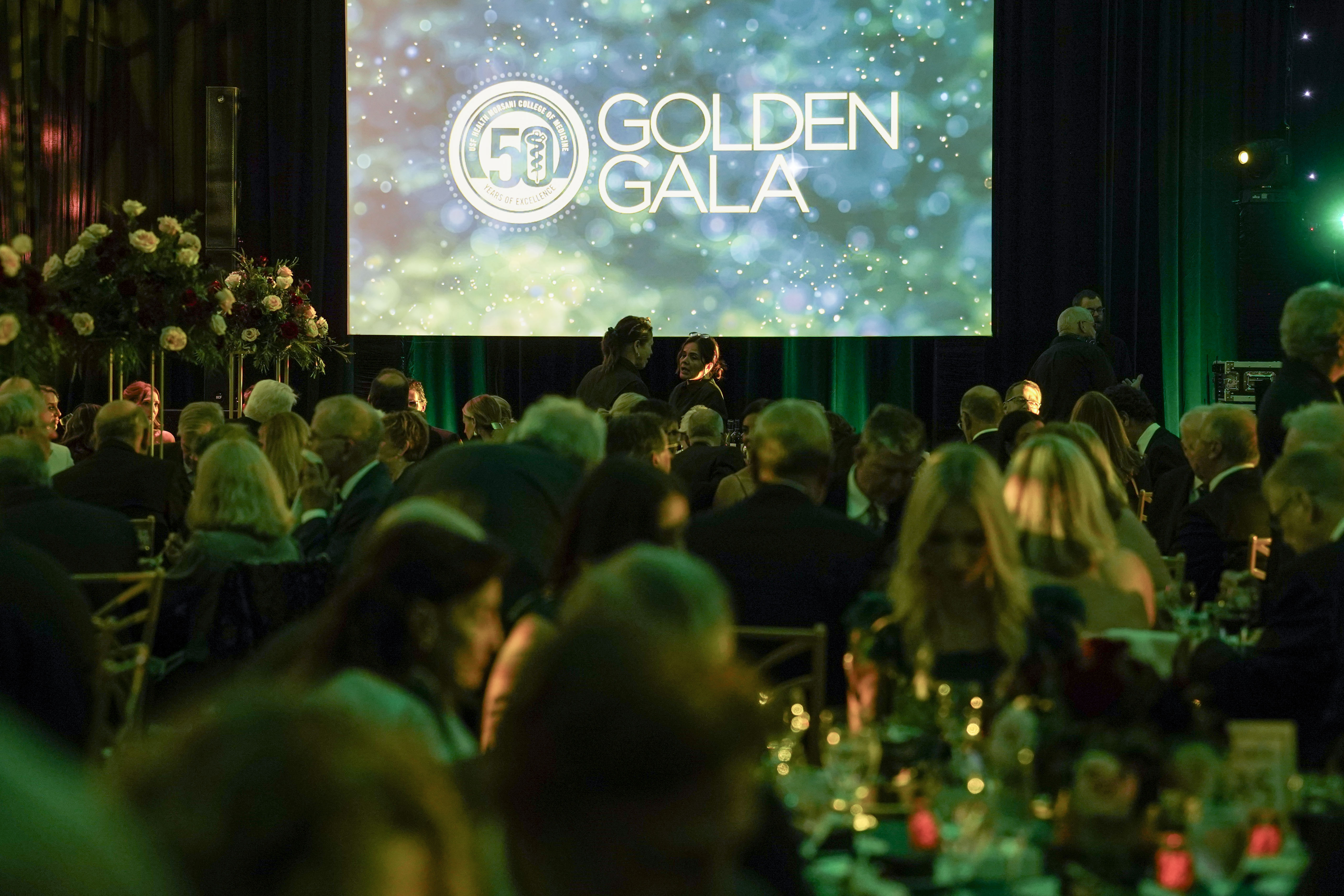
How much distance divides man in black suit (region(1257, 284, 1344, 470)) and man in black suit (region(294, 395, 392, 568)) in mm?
2872

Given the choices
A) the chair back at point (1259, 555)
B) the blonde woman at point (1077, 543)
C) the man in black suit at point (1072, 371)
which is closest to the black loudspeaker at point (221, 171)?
the man in black suit at point (1072, 371)

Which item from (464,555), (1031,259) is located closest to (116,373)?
(1031,259)

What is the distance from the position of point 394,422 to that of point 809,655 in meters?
2.93

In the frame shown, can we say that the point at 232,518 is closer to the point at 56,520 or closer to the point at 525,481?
the point at 56,520

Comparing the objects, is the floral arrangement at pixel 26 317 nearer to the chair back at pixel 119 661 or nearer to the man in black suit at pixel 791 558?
the chair back at pixel 119 661

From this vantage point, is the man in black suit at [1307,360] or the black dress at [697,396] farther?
the black dress at [697,396]

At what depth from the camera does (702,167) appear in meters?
10.5

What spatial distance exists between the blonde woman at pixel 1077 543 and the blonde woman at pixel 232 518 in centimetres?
203

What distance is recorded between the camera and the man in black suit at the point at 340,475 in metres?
4.78

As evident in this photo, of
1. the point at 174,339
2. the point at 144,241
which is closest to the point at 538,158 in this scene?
the point at 144,241

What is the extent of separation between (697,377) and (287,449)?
125 inches

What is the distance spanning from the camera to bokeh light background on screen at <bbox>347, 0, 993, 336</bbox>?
1052cm

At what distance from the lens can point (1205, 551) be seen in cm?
480

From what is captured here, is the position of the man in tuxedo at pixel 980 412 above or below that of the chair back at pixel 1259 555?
above
